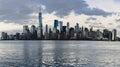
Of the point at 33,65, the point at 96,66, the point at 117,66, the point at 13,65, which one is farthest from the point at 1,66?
the point at 117,66

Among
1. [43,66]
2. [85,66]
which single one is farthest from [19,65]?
[85,66]

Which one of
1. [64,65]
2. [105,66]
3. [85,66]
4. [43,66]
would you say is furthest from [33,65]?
[105,66]

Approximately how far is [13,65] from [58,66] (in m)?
12.3

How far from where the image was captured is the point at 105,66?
76438mm

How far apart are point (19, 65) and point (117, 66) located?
2668 centimetres

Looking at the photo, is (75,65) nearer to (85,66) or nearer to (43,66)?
(85,66)

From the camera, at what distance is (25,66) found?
2958 inches

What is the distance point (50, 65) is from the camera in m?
78.6

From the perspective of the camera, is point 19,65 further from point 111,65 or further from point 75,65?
point 111,65

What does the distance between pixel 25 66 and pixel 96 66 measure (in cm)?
1899

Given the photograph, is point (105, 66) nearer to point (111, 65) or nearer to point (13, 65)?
point (111, 65)

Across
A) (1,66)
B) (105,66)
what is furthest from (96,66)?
(1,66)

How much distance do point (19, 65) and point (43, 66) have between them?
662 cm

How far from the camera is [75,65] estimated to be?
258 feet
